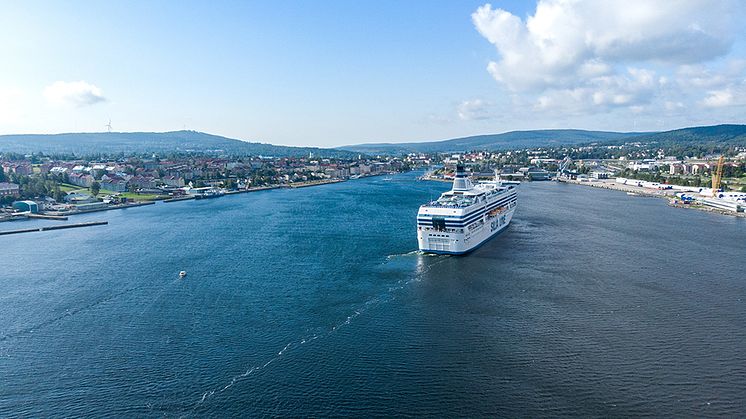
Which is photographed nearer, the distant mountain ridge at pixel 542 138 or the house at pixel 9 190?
the house at pixel 9 190

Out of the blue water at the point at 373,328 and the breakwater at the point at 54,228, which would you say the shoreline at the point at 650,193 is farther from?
the breakwater at the point at 54,228

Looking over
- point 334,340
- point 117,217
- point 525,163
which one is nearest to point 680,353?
point 334,340

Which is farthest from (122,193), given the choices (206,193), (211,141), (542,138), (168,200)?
(542,138)

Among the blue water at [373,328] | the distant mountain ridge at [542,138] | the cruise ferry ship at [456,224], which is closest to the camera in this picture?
the blue water at [373,328]

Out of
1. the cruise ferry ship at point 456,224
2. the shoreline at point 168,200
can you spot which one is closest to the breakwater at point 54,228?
the shoreline at point 168,200

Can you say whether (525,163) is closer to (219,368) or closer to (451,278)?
(451,278)
